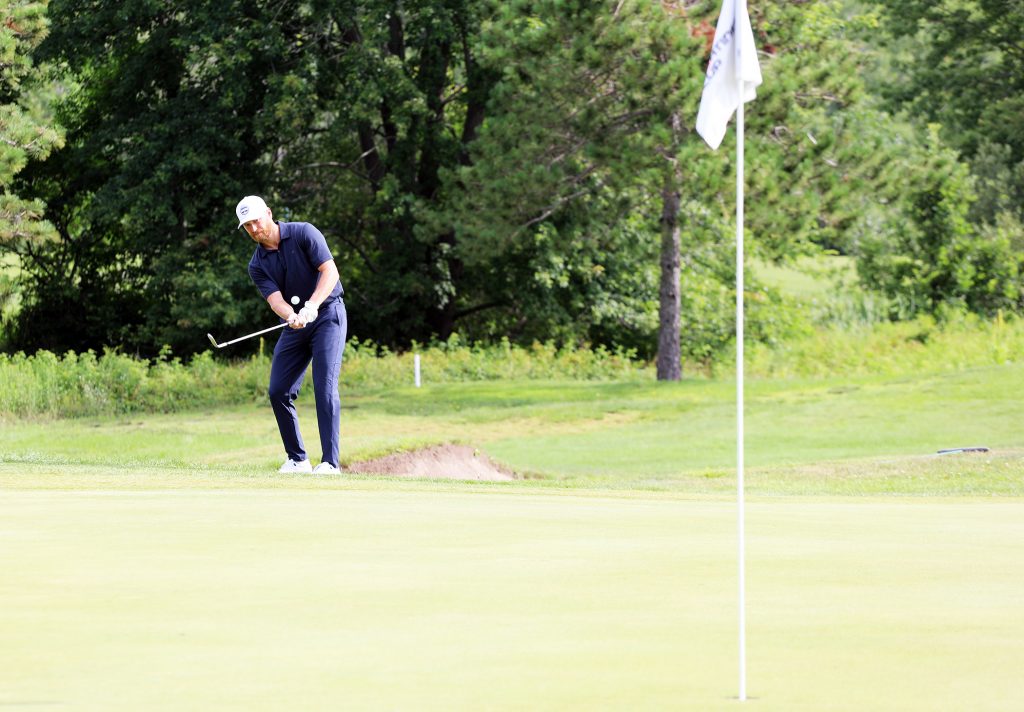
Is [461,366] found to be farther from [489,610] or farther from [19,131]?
[489,610]

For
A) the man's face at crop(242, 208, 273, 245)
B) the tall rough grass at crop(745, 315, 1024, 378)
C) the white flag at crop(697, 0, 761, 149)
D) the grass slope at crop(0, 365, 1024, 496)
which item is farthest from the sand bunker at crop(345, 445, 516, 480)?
the tall rough grass at crop(745, 315, 1024, 378)

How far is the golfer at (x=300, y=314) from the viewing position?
1116 centimetres

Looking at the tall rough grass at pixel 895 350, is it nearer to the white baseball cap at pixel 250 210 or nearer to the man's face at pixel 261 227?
the man's face at pixel 261 227

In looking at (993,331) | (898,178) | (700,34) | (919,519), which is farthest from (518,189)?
(919,519)

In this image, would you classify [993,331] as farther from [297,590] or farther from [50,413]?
[297,590]

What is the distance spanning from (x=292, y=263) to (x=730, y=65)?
6338 millimetres

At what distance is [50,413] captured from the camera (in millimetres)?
25547

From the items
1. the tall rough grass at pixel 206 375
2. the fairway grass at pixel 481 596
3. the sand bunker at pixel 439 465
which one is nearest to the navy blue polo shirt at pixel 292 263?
the fairway grass at pixel 481 596

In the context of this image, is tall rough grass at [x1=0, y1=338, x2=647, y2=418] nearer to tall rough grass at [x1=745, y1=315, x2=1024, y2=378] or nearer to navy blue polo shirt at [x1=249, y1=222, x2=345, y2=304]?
tall rough grass at [x1=745, y1=315, x2=1024, y2=378]

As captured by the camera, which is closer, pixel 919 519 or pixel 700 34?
pixel 919 519

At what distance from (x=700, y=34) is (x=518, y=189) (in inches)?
170

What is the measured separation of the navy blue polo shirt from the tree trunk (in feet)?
54.4

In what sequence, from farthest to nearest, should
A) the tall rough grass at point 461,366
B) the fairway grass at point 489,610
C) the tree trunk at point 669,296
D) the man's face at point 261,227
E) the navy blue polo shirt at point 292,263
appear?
the tree trunk at point 669,296 → the tall rough grass at point 461,366 → the navy blue polo shirt at point 292,263 → the man's face at point 261,227 → the fairway grass at point 489,610

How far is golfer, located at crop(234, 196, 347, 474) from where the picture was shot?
1116 centimetres
